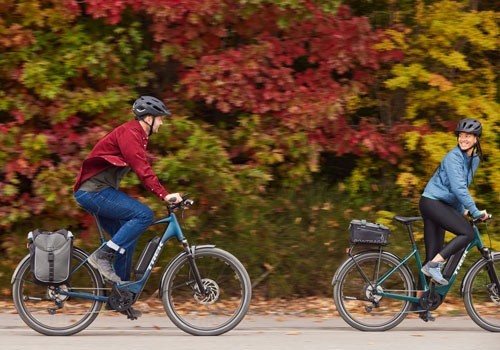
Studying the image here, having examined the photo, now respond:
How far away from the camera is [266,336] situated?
8.02 metres

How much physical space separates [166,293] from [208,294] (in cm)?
37

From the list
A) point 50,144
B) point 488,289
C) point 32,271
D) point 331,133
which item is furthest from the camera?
point 331,133

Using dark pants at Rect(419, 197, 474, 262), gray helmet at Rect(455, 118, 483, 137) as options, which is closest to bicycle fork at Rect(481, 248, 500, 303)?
dark pants at Rect(419, 197, 474, 262)

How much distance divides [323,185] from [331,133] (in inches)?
30.6

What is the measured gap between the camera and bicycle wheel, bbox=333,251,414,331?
8.36 metres

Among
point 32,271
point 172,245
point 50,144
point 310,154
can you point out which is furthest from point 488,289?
point 50,144

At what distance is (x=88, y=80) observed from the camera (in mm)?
10320

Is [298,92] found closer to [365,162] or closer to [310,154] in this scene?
[310,154]

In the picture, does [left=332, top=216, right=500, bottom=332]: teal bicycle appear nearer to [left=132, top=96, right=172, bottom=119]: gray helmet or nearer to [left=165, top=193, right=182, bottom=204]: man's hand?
[left=165, top=193, right=182, bottom=204]: man's hand

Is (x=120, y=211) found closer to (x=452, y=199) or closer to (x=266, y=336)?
(x=266, y=336)

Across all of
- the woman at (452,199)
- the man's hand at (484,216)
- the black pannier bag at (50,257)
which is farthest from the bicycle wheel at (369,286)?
the black pannier bag at (50,257)

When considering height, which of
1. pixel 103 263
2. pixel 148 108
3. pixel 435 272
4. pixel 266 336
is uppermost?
pixel 148 108

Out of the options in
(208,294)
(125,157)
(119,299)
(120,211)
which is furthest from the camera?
(208,294)

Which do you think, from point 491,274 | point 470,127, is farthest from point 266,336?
point 470,127
